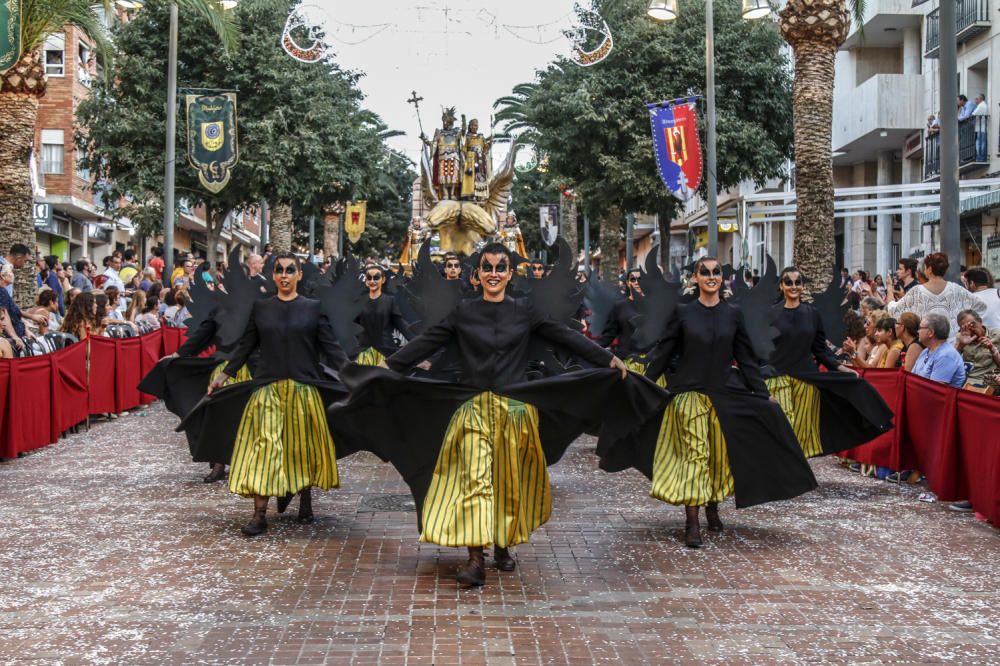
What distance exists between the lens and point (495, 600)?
7320 millimetres

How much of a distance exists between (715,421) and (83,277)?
14.6 metres

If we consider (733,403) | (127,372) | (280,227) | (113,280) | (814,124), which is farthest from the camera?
(280,227)

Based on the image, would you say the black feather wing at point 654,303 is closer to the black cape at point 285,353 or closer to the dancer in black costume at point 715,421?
the dancer in black costume at point 715,421

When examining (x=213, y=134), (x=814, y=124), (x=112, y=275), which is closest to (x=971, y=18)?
(x=814, y=124)

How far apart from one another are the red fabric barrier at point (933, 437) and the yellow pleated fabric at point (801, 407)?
919 mm

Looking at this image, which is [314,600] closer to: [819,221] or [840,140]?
[819,221]

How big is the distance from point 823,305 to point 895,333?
6.83 ft

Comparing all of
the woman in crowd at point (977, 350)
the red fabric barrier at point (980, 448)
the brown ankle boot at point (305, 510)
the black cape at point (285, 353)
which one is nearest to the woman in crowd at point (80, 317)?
the black cape at point (285, 353)

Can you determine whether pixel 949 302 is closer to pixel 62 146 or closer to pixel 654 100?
pixel 654 100

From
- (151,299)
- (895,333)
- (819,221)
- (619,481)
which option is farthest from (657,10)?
(619,481)

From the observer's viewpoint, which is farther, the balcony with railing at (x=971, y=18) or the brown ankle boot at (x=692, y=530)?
the balcony with railing at (x=971, y=18)

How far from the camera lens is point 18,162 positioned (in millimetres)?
18797

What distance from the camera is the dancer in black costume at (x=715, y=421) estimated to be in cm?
911

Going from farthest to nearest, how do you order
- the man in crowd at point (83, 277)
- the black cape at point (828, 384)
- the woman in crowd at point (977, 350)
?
the man in crowd at point (83, 277), the woman in crowd at point (977, 350), the black cape at point (828, 384)
